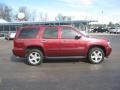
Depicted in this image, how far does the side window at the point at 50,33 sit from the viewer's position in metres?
13.7

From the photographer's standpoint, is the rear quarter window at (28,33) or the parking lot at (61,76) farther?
the rear quarter window at (28,33)

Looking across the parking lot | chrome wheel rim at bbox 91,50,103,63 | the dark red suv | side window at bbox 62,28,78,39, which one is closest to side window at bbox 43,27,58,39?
the dark red suv

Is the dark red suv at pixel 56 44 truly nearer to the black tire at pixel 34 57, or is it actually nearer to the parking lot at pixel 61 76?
the black tire at pixel 34 57

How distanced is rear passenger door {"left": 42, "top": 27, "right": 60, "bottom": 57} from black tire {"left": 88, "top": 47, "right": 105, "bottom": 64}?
4.93 feet

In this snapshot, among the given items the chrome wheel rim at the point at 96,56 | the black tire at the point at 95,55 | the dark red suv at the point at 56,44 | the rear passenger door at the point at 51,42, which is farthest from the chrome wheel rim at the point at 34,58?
the chrome wheel rim at the point at 96,56

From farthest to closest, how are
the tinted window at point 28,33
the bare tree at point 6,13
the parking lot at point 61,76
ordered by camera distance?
the bare tree at point 6,13 → the tinted window at point 28,33 → the parking lot at point 61,76

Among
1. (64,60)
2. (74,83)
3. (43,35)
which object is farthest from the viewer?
(64,60)

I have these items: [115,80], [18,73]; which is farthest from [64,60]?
[115,80]

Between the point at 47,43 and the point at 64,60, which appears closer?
the point at 47,43

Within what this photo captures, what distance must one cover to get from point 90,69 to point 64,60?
9.97 ft

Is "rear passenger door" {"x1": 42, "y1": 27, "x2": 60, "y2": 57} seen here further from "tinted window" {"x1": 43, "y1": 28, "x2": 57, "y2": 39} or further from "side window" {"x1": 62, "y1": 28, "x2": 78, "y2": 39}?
"side window" {"x1": 62, "y1": 28, "x2": 78, "y2": 39}

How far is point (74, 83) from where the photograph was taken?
9203 millimetres

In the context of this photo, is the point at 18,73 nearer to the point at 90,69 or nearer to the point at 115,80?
the point at 90,69

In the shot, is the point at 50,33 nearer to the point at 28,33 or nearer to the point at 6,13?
the point at 28,33
